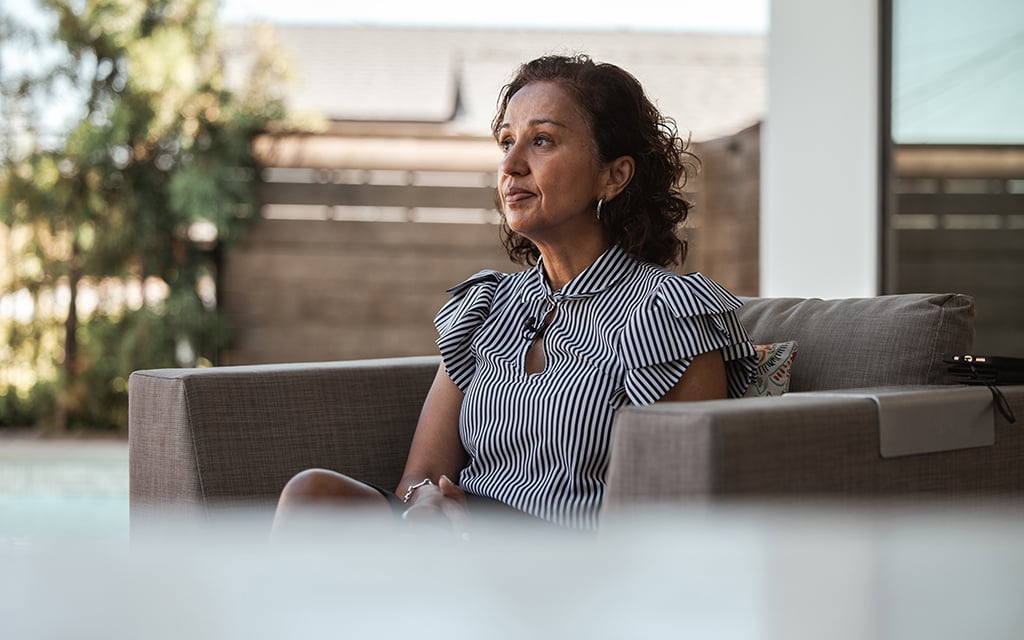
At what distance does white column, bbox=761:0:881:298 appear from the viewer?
4.21 meters

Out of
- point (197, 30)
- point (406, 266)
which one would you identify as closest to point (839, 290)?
point (406, 266)

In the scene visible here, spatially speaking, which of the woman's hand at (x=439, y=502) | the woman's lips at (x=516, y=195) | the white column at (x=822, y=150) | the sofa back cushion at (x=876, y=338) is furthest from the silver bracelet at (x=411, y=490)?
the white column at (x=822, y=150)

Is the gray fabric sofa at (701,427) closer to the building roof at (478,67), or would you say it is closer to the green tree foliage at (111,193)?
the green tree foliage at (111,193)

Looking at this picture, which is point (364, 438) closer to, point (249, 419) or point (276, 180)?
point (249, 419)

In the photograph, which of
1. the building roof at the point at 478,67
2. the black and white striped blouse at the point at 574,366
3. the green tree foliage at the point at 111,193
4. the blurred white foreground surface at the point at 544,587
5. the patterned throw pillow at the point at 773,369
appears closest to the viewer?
the blurred white foreground surface at the point at 544,587

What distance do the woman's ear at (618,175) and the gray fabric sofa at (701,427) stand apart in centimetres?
36

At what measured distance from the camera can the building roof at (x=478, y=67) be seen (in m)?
8.08

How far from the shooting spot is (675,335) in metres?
1.62

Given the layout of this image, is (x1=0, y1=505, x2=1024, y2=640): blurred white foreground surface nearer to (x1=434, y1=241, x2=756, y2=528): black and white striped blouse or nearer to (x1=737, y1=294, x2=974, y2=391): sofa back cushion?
(x1=434, y1=241, x2=756, y2=528): black and white striped blouse

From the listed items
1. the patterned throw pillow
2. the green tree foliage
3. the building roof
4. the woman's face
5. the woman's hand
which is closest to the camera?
the woman's hand

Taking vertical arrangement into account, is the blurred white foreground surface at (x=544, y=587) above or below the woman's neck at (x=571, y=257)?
below

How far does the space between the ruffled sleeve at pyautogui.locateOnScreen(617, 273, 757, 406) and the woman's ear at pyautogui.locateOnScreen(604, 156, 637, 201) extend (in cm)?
25

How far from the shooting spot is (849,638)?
197mm

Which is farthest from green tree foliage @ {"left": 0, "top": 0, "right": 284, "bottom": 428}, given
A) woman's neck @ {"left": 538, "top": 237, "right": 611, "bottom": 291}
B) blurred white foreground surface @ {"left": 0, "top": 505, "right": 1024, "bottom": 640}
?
blurred white foreground surface @ {"left": 0, "top": 505, "right": 1024, "bottom": 640}
